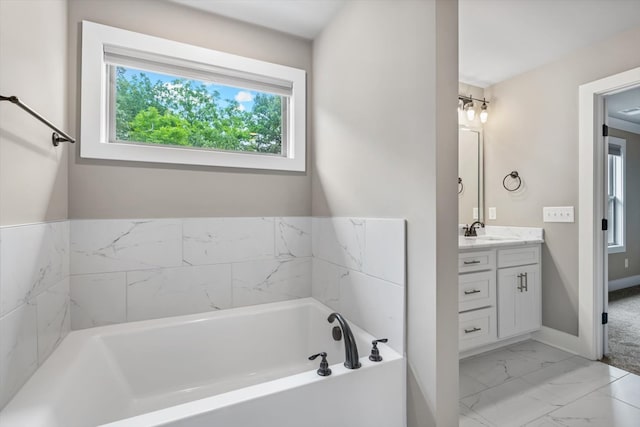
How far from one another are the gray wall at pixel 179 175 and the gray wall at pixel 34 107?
0.33ft

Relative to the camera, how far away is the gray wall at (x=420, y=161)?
1284mm

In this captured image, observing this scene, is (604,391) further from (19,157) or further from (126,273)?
(19,157)

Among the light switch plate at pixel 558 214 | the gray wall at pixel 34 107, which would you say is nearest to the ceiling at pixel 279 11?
the gray wall at pixel 34 107

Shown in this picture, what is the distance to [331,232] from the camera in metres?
2.09

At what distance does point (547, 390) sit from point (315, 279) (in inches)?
66.3

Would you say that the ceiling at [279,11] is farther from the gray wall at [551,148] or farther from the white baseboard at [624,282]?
the white baseboard at [624,282]

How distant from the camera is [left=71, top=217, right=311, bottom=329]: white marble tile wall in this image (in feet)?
5.80

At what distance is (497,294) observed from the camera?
8.09 feet

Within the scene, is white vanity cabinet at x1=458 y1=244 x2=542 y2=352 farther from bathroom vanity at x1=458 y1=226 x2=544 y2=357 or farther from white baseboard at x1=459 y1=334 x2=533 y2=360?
white baseboard at x1=459 y1=334 x2=533 y2=360

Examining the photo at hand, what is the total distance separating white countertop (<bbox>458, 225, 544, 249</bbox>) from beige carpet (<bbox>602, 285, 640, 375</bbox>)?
1030 millimetres

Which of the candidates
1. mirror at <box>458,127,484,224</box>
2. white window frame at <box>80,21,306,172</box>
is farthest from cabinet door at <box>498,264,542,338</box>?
white window frame at <box>80,21,306,172</box>

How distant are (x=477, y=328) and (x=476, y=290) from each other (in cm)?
29

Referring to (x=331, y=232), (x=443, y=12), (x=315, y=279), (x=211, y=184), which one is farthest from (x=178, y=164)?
(x=443, y=12)

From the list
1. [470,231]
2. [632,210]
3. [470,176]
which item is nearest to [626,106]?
[632,210]
